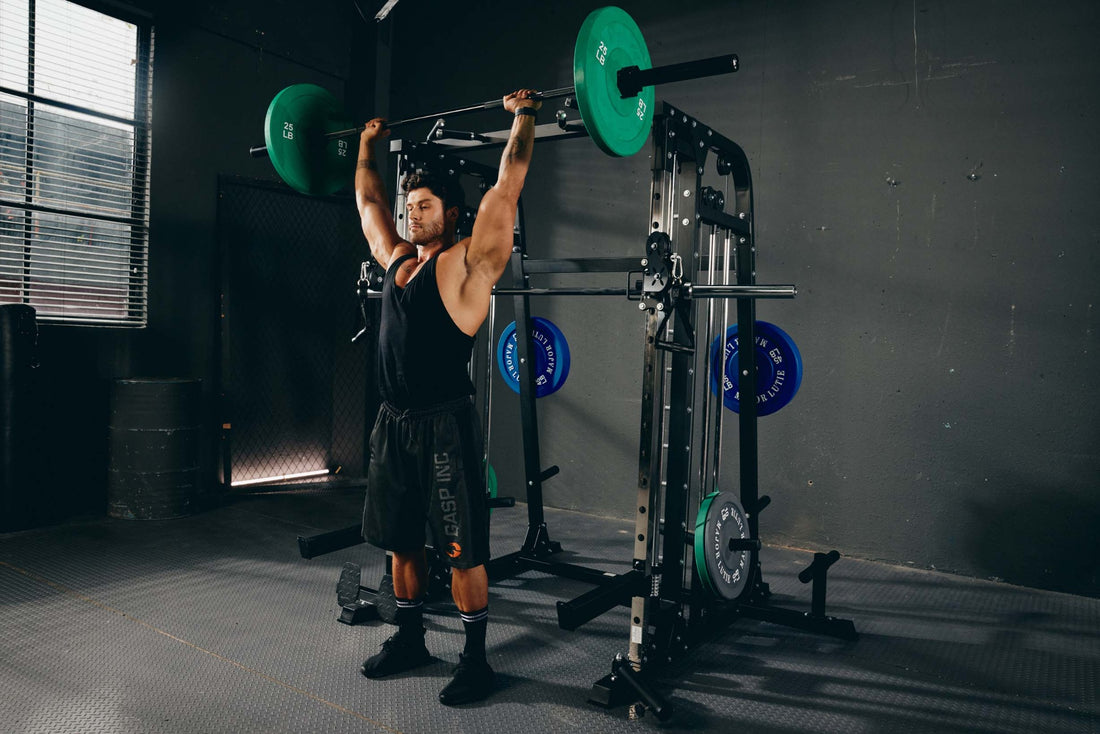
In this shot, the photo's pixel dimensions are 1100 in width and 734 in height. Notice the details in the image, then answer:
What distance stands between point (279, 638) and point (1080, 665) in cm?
250

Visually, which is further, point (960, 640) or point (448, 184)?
point (960, 640)

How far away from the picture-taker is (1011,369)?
3027 mm

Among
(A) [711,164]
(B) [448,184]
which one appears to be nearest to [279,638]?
(B) [448,184]

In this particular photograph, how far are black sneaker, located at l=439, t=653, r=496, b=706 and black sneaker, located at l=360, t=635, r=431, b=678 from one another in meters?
0.17

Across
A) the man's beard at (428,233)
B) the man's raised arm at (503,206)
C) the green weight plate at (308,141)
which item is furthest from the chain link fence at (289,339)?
the man's raised arm at (503,206)

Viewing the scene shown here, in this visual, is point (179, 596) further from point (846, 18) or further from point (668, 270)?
point (846, 18)

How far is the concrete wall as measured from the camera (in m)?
2.93

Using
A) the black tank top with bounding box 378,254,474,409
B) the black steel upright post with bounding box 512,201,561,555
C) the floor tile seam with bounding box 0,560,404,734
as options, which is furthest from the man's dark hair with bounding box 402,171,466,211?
the floor tile seam with bounding box 0,560,404,734

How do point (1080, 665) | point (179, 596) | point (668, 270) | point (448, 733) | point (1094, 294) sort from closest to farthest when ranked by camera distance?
1. point (448, 733)
2. point (668, 270)
3. point (1080, 665)
4. point (179, 596)
5. point (1094, 294)

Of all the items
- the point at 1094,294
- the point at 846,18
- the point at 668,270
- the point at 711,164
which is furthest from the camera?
the point at 711,164

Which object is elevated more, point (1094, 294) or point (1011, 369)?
point (1094, 294)

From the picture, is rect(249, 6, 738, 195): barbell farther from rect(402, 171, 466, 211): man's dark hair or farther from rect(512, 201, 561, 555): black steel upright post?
rect(512, 201, 561, 555): black steel upright post

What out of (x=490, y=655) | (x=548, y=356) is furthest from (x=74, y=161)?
(x=490, y=655)

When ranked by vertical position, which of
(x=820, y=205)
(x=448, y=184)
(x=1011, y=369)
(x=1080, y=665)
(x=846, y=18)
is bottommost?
(x=1080, y=665)
